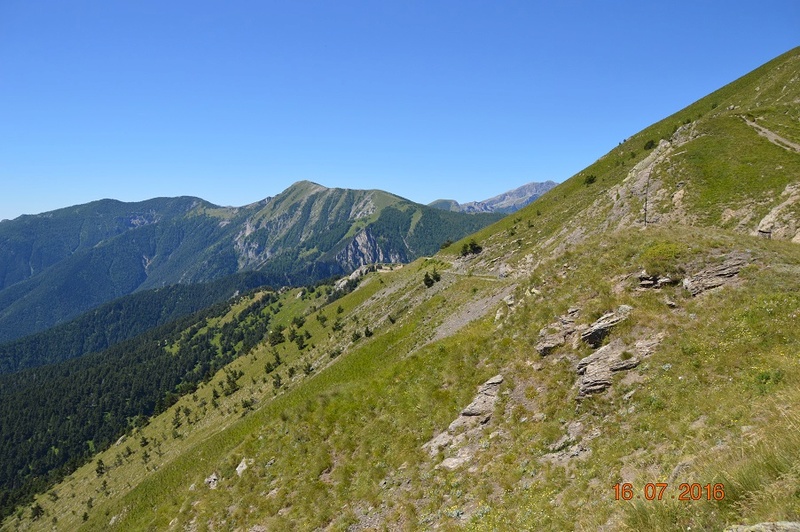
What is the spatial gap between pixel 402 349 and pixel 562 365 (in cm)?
2666

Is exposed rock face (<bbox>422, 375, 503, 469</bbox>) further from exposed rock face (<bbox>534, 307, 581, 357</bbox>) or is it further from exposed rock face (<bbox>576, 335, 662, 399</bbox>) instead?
exposed rock face (<bbox>576, 335, 662, 399</bbox>)

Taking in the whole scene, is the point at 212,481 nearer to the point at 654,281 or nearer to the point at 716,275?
the point at 654,281

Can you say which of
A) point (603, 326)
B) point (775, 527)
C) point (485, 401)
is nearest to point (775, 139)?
point (603, 326)

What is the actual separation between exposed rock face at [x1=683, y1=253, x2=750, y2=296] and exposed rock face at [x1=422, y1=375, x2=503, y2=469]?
1164cm

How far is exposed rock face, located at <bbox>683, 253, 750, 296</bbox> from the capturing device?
21188 mm

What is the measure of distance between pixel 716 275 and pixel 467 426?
16.0 metres

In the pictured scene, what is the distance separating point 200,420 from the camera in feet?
375

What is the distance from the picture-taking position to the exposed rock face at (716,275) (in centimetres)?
2119

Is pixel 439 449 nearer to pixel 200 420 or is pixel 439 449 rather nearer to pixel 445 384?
pixel 445 384

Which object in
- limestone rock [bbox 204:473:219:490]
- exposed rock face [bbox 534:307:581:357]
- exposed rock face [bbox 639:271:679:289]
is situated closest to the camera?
exposed rock face [bbox 639:271:679:289]

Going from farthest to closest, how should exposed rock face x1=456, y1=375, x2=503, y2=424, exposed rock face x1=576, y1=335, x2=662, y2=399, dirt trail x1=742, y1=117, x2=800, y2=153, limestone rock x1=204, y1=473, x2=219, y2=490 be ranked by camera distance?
dirt trail x1=742, y1=117, x2=800, y2=153, limestone rock x1=204, y1=473, x2=219, y2=490, exposed rock face x1=456, y1=375, x2=503, y2=424, exposed rock face x1=576, y1=335, x2=662, y2=399

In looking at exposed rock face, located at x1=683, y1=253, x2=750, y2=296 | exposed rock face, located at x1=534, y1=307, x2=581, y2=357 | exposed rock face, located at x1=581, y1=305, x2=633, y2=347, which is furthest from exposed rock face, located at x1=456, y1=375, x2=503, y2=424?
exposed rock face, located at x1=683, y1=253, x2=750, y2=296

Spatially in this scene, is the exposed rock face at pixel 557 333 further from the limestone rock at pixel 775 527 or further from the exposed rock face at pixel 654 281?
the limestone rock at pixel 775 527

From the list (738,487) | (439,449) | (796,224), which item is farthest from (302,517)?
(796,224)
